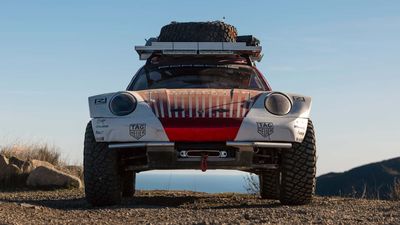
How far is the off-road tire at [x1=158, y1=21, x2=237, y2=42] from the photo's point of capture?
955 centimetres

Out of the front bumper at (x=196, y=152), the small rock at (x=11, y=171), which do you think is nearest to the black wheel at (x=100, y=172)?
the front bumper at (x=196, y=152)

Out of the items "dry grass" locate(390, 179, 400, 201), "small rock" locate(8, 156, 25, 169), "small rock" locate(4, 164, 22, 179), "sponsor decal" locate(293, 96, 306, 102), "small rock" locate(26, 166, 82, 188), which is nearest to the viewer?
"sponsor decal" locate(293, 96, 306, 102)

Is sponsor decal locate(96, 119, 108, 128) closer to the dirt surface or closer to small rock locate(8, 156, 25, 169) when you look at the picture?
the dirt surface

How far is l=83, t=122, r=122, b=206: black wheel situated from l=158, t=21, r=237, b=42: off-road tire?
3.06 meters

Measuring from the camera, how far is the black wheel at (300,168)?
674 centimetres

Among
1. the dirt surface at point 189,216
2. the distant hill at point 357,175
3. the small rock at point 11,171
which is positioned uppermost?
the dirt surface at point 189,216

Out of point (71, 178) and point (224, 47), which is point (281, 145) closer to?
point (224, 47)

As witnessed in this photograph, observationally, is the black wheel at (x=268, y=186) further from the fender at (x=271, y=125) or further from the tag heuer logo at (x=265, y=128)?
the tag heuer logo at (x=265, y=128)

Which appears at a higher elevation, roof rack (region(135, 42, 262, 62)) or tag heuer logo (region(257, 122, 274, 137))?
roof rack (region(135, 42, 262, 62))

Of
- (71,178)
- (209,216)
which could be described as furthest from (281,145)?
(71,178)

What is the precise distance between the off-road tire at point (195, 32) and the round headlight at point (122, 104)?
2916 millimetres

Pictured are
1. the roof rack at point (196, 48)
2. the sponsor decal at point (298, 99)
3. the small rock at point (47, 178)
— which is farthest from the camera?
the small rock at point (47, 178)

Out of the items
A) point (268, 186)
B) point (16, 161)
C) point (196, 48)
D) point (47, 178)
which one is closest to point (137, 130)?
point (196, 48)

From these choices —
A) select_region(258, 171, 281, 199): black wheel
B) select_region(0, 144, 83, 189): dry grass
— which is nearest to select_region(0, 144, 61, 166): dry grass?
select_region(0, 144, 83, 189): dry grass
